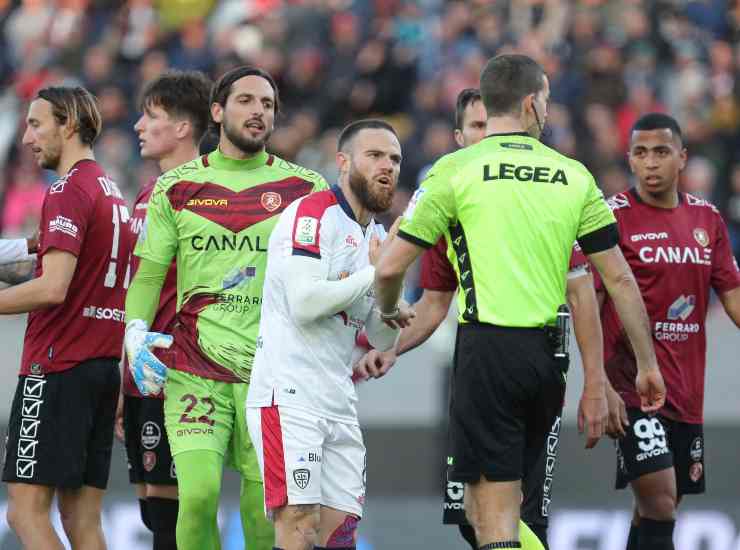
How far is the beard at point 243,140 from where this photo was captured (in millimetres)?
7461

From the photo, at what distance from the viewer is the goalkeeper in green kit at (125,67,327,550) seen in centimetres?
723

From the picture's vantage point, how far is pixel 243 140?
7457 millimetres

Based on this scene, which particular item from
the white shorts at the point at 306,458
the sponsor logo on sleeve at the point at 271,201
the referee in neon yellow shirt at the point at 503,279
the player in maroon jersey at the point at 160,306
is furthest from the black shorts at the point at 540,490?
the sponsor logo on sleeve at the point at 271,201

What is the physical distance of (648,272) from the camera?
27.3 ft

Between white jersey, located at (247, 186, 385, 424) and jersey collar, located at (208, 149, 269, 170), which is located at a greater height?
jersey collar, located at (208, 149, 269, 170)

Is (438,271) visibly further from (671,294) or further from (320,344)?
(671,294)

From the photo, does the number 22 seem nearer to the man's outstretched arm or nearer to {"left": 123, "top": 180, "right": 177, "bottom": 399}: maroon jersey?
{"left": 123, "top": 180, "right": 177, "bottom": 399}: maroon jersey

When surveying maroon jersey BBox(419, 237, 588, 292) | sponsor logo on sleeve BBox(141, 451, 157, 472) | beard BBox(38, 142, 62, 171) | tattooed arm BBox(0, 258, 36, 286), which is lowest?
sponsor logo on sleeve BBox(141, 451, 157, 472)

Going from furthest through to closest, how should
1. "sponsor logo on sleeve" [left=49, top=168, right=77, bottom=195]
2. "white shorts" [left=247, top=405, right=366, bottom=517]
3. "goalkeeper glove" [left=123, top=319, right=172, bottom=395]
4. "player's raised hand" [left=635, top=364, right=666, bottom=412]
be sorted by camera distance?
"sponsor logo on sleeve" [left=49, top=168, right=77, bottom=195] → "goalkeeper glove" [left=123, top=319, right=172, bottom=395] → "white shorts" [left=247, top=405, right=366, bottom=517] → "player's raised hand" [left=635, top=364, right=666, bottom=412]

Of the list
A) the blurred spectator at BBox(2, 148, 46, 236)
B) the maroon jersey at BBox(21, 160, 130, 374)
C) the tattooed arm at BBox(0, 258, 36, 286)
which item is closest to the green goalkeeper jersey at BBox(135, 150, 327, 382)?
the maroon jersey at BBox(21, 160, 130, 374)

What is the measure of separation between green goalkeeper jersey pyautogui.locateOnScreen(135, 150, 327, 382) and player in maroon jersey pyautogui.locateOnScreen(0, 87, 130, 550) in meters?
0.35

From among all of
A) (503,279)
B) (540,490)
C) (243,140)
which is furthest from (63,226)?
(540,490)

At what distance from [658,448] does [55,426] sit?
3290mm

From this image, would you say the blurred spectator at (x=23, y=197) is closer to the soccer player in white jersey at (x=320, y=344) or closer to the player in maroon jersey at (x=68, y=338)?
the player in maroon jersey at (x=68, y=338)
